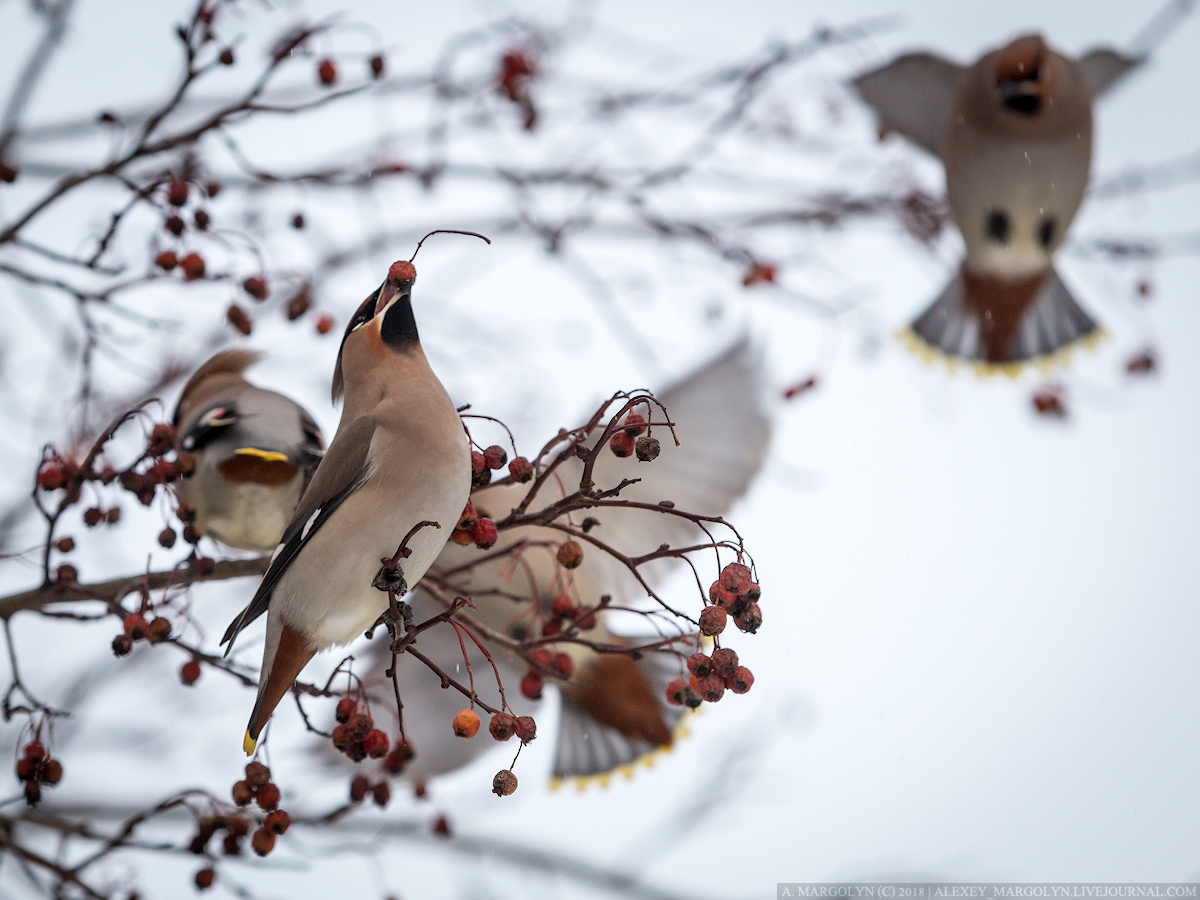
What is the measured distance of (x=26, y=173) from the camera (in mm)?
3527

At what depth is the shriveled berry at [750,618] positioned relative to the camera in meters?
1.56

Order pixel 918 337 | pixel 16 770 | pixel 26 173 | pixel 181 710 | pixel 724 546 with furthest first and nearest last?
pixel 181 710
pixel 918 337
pixel 26 173
pixel 16 770
pixel 724 546

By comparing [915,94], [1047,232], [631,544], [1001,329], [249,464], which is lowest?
[249,464]

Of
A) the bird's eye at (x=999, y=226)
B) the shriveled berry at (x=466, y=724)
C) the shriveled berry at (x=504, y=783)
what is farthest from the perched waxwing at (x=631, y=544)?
the shriveled berry at (x=504, y=783)

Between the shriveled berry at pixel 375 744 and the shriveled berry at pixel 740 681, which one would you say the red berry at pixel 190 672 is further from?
the shriveled berry at pixel 740 681

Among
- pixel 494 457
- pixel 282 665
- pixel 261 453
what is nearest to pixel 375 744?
pixel 282 665

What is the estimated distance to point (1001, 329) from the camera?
14.0 ft

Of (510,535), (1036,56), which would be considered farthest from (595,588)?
(1036,56)

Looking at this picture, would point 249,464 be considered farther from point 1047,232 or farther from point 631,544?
point 1047,232

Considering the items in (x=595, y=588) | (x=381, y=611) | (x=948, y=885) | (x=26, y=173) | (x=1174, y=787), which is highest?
(x=26, y=173)

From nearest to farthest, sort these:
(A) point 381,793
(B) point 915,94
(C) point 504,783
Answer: (C) point 504,783
(A) point 381,793
(B) point 915,94

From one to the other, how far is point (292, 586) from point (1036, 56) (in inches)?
106

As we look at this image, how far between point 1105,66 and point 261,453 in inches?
123

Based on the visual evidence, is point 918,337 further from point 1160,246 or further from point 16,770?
point 16,770
